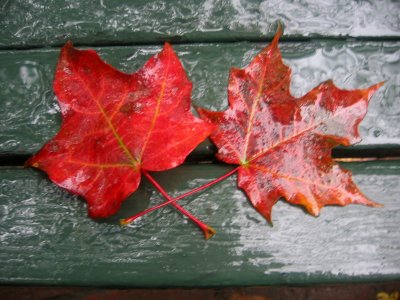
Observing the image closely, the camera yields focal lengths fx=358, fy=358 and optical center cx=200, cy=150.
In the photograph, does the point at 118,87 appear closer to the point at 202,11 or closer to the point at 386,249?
the point at 202,11

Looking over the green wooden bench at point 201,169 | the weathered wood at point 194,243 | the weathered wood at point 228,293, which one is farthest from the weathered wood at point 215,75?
the weathered wood at point 228,293

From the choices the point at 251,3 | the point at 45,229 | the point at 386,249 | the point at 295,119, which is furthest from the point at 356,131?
the point at 45,229

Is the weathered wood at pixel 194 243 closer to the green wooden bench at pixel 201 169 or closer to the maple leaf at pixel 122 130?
the green wooden bench at pixel 201 169

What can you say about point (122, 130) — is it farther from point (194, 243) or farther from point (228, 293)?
point (228, 293)

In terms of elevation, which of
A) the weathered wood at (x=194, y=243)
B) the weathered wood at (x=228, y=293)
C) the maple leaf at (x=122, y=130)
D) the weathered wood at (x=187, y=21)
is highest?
the weathered wood at (x=187, y=21)

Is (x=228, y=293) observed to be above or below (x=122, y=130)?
below

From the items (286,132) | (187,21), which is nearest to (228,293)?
(286,132)

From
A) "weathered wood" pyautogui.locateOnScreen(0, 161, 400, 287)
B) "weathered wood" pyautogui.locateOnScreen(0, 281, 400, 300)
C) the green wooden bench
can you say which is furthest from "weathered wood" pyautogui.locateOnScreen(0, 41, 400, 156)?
"weathered wood" pyautogui.locateOnScreen(0, 281, 400, 300)
